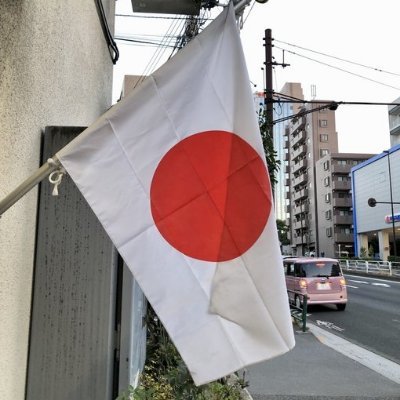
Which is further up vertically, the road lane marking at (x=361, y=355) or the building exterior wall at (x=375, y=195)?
the building exterior wall at (x=375, y=195)

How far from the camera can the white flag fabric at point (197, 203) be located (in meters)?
1.97

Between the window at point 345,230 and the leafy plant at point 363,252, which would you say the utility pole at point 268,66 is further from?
the window at point 345,230

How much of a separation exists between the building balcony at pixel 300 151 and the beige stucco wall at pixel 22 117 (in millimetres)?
93356

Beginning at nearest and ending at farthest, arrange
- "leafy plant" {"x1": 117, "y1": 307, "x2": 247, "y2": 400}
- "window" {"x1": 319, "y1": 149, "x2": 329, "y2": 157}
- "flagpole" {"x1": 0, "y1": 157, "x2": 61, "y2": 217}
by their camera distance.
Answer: "flagpole" {"x1": 0, "y1": 157, "x2": 61, "y2": 217}
"leafy plant" {"x1": 117, "y1": 307, "x2": 247, "y2": 400}
"window" {"x1": 319, "y1": 149, "x2": 329, "y2": 157}

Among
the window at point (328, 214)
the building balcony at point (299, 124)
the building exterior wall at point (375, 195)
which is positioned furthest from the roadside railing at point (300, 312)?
the building balcony at point (299, 124)

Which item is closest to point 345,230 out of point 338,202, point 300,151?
point 338,202

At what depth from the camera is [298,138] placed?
95750 millimetres

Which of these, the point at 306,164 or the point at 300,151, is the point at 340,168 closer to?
the point at 306,164

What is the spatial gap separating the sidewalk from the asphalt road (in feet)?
3.68

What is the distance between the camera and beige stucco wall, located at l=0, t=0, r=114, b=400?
242 centimetres

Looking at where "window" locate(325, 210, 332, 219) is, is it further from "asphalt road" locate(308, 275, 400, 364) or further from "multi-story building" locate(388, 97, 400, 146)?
"asphalt road" locate(308, 275, 400, 364)

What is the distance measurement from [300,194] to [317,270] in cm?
8154

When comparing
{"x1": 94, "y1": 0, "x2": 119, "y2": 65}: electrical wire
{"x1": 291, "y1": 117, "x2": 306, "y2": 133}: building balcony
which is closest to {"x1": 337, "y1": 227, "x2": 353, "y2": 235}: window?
{"x1": 291, "y1": 117, "x2": 306, "y2": 133}: building balcony

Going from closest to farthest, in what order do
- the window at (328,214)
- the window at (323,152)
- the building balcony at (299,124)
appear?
1. the window at (328,214)
2. the window at (323,152)
3. the building balcony at (299,124)
